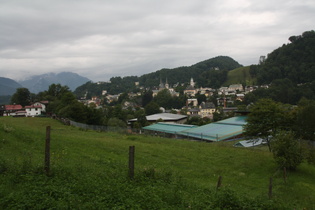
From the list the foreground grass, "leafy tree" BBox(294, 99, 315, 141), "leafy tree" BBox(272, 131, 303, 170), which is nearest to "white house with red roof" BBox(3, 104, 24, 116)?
the foreground grass

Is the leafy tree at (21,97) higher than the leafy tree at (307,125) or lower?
higher

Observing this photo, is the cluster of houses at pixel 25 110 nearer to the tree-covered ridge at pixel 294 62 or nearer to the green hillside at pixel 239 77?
the tree-covered ridge at pixel 294 62

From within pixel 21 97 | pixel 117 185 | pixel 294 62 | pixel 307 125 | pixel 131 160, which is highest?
pixel 294 62

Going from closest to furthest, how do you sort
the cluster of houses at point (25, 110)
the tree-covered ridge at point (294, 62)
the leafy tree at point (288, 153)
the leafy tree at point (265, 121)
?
the leafy tree at point (288, 153)
the leafy tree at point (265, 121)
the cluster of houses at point (25, 110)
the tree-covered ridge at point (294, 62)

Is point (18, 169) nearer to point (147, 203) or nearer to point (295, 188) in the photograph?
point (147, 203)

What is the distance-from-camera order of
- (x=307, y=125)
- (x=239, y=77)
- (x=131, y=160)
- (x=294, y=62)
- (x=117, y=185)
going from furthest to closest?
(x=239, y=77) < (x=294, y=62) < (x=307, y=125) < (x=131, y=160) < (x=117, y=185)

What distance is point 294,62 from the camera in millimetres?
126375

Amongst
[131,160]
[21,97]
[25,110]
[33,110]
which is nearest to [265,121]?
[131,160]

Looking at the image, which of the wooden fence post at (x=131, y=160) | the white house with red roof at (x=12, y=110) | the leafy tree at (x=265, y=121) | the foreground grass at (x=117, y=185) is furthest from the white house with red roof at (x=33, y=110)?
the wooden fence post at (x=131, y=160)

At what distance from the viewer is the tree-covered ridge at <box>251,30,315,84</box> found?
119600mm

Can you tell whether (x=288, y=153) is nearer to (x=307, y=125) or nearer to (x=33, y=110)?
(x=307, y=125)

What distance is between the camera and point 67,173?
8305 mm

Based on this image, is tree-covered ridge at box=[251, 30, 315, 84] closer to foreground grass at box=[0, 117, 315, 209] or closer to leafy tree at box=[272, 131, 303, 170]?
leafy tree at box=[272, 131, 303, 170]

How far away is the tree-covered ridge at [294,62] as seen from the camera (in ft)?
392
